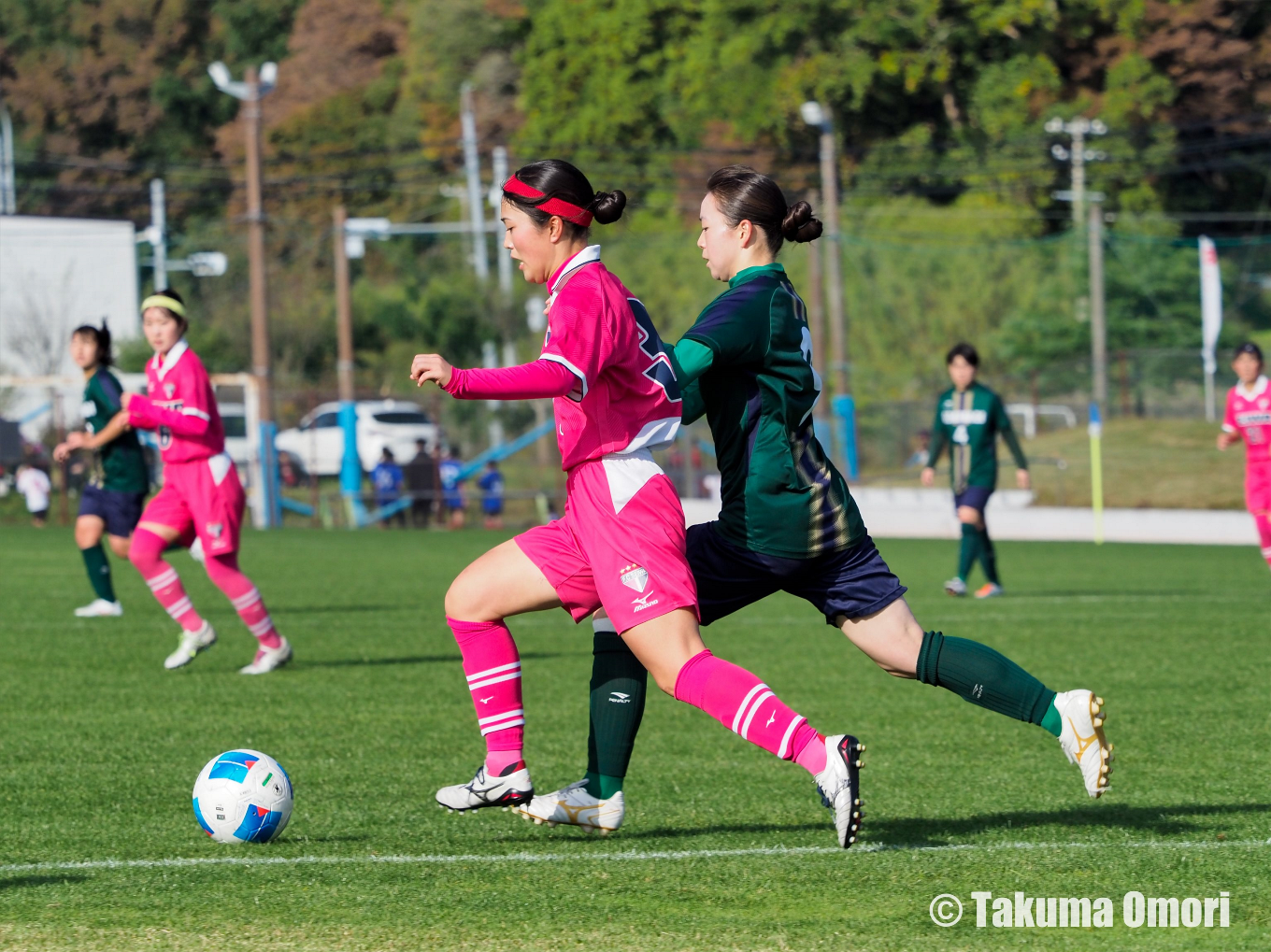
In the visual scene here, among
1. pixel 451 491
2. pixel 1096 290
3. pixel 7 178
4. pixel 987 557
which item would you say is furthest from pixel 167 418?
pixel 7 178

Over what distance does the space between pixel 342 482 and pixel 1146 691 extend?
2308cm

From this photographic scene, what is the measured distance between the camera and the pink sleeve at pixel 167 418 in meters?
9.25

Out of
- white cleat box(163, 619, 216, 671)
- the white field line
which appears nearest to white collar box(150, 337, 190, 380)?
white cleat box(163, 619, 216, 671)

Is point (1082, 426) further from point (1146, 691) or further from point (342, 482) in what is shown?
point (1146, 691)

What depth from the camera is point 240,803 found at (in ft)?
17.6

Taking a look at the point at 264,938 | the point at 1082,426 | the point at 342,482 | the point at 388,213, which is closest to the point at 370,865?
the point at 264,938

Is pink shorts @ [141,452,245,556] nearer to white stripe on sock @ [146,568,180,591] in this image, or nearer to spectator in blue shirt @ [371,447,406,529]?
white stripe on sock @ [146,568,180,591]

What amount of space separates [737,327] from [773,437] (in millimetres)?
A: 370

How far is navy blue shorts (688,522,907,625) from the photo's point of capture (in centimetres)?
520

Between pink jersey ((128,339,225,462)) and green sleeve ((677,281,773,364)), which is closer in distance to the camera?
green sleeve ((677,281,773,364))

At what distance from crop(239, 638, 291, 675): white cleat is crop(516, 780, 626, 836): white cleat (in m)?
5.00

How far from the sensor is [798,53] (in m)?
50.7

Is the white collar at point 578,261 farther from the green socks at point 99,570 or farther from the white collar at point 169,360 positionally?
the green socks at point 99,570

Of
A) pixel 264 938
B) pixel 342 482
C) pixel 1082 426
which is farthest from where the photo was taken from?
pixel 1082 426
